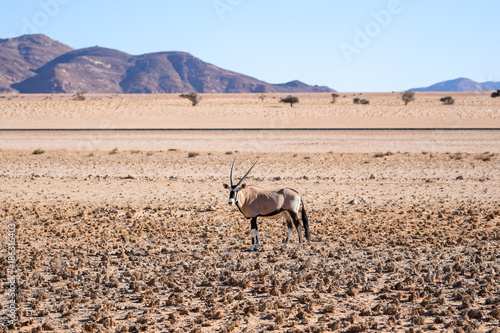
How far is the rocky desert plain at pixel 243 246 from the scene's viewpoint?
8.30 m

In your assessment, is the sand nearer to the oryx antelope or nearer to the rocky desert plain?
the rocky desert plain

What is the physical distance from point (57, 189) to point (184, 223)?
8870mm

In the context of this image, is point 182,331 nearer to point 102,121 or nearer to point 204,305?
point 204,305

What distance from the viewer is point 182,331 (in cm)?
763

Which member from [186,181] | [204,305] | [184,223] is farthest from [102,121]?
[204,305]

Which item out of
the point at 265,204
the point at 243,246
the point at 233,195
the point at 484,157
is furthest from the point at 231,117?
the point at 233,195

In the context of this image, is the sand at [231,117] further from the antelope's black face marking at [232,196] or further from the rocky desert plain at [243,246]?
the antelope's black face marking at [232,196]

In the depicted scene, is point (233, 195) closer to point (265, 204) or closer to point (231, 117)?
point (265, 204)

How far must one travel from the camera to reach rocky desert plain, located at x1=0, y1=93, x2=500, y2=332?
27.2ft

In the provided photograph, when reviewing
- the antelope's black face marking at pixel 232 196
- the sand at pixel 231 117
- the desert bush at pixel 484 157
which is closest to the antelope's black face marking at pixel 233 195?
the antelope's black face marking at pixel 232 196

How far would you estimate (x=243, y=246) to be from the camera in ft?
41.3

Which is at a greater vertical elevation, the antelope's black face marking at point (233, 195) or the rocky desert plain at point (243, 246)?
the antelope's black face marking at point (233, 195)

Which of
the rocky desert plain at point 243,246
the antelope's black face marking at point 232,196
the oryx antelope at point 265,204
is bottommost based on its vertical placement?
the rocky desert plain at point 243,246

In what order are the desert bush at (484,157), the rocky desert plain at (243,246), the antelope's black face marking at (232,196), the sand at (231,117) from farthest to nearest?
the sand at (231,117) < the desert bush at (484,157) < the antelope's black face marking at (232,196) < the rocky desert plain at (243,246)
